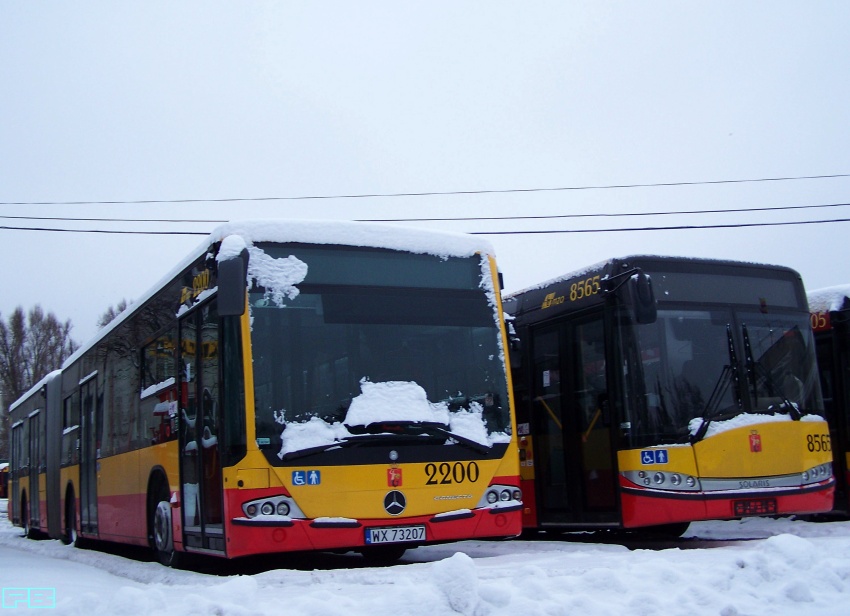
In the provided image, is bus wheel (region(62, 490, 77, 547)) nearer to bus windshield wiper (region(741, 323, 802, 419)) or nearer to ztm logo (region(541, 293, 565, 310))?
ztm logo (region(541, 293, 565, 310))

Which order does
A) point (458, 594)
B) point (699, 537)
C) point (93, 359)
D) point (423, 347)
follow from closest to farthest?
point (458, 594) → point (423, 347) → point (699, 537) → point (93, 359)

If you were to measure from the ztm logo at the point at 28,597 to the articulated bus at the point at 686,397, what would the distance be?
5.03 m

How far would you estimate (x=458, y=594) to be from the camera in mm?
5574

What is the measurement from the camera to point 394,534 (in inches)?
345

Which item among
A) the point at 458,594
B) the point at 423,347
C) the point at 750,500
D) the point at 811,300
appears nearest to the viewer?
the point at 458,594

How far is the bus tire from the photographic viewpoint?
10.5 m

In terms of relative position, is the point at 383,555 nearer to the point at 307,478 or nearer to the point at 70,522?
the point at 307,478

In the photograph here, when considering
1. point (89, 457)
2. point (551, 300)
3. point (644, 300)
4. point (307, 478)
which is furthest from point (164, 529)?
point (644, 300)

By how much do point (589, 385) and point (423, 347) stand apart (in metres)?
3.19

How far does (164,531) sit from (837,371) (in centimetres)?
868

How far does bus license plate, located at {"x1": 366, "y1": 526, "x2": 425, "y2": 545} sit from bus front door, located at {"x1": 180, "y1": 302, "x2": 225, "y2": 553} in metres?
1.28

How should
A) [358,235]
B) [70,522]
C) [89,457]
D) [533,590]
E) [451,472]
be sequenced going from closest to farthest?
[533,590] < [451,472] < [358,235] < [89,457] < [70,522]

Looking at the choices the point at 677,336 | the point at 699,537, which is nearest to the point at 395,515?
the point at 677,336

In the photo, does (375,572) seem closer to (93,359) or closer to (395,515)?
(395,515)
